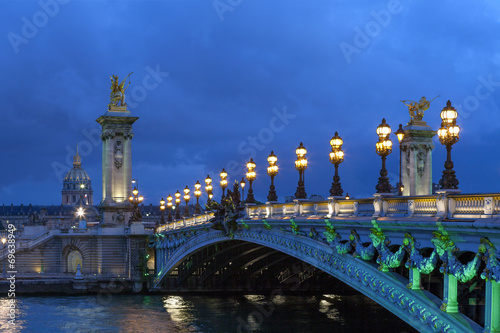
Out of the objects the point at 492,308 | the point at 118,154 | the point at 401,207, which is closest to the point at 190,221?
the point at 118,154

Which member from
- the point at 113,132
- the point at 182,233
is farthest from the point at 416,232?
the point at 113,132

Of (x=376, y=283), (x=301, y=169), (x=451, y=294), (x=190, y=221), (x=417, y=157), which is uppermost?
(x=417, y=157)

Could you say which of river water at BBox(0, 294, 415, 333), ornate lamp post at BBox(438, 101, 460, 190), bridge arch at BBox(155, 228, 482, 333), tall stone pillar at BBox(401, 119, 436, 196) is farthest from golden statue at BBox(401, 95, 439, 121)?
ornate lamp post at BBox(438, 101, 460, 190)

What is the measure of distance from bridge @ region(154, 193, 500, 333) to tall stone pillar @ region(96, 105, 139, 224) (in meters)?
48.8

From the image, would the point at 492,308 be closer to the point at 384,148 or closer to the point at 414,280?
the point at 414,280

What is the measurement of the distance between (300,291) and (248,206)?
24989 mm

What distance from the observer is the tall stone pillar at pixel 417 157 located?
2751 inches

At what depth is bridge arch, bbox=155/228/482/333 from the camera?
23.2 m

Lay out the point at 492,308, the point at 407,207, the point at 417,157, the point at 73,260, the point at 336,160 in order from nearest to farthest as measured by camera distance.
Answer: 1. the point at 492,308
2. the point at 407,207
3. the point at 336,160
4. the point at 417,157
5. the point at 73,260

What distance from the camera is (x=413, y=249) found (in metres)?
24.1

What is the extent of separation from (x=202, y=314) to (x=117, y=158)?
32611 millimetres

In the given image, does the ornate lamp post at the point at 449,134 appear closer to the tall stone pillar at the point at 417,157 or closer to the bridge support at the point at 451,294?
the bridge support at the point at 451,294

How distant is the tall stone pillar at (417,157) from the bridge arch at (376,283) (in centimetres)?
2895

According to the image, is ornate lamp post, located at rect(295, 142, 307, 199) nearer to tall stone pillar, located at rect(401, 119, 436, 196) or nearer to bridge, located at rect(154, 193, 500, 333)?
bridge, located at rect(154, 193, 500, 333)
